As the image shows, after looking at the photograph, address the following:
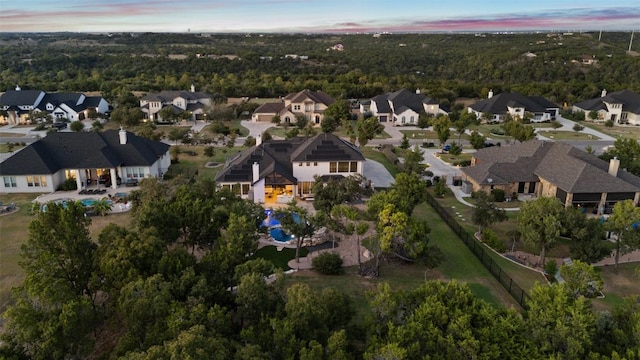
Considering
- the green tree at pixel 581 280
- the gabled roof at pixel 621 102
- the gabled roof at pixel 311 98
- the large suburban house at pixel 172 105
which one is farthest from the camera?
the gabled roof at pixel 311 98

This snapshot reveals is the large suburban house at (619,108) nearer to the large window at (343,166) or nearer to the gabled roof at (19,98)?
the large window at (343,166)

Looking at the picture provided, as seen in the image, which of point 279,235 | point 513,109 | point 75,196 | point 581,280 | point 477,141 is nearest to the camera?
point 581,280

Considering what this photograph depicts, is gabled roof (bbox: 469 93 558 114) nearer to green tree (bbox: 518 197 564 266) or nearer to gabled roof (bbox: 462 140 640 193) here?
gabled roof (bbox: 462 140 640 193)

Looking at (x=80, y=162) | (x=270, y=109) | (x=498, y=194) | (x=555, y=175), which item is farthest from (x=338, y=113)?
A: (x=80, y=162)

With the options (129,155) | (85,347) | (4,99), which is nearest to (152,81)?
(4,99)

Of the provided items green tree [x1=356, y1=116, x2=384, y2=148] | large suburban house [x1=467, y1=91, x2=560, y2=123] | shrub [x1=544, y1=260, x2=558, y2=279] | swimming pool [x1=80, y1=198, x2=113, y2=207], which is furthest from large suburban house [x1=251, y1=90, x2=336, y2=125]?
shrub [x1=544, y1=260, x2=558, y2=279]

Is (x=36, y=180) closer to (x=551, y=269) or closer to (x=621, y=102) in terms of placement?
(x=551, y=269)

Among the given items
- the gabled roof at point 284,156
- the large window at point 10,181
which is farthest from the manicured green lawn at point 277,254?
the large window at point 10,181
